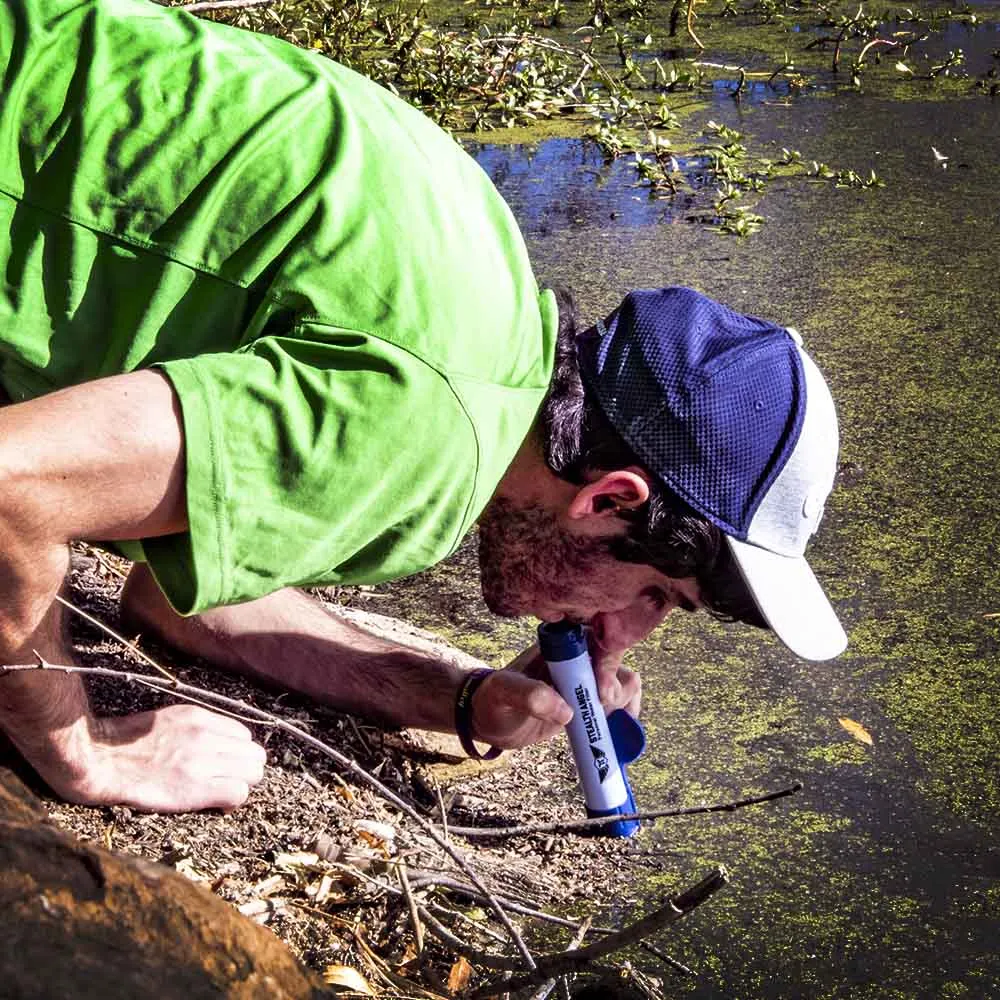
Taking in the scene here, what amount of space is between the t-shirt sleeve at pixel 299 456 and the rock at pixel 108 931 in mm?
454

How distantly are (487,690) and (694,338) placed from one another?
2.18 ft

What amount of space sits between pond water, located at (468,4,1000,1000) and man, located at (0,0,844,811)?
0.41m

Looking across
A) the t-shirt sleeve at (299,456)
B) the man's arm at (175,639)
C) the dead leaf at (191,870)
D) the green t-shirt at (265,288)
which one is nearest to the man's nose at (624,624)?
the man's arm at (175,639)

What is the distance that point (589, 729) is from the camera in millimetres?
2354

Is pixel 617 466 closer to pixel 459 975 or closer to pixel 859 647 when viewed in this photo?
pixel 459 975

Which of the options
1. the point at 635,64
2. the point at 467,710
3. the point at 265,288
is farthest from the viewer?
the point at 635,64

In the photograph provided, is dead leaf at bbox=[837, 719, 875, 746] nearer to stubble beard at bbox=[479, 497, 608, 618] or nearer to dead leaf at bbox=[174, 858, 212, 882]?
stubble beard at bbox=[479, 497, 608, 618]

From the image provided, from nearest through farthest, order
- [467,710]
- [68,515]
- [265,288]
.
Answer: [68,515] → [265,288] → [467,710]

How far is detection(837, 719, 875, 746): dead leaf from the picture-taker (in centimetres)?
267

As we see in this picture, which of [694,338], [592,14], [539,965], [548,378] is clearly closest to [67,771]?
[539,965]

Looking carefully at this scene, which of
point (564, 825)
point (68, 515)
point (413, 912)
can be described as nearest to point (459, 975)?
point (413, 912)

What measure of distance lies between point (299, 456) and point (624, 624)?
814 mm

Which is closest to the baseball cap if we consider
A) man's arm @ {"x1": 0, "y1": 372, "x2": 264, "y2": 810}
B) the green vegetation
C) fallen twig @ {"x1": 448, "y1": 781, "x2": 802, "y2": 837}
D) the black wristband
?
fallen twig @ {"x1": 448, "y1": 781, "x2": 802, "y2": 837}

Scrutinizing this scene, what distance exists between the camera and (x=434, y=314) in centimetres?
181
